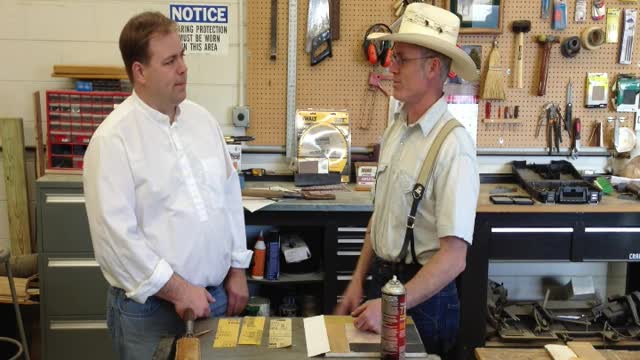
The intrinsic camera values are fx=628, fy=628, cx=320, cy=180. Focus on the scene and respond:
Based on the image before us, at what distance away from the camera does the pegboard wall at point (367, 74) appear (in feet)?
10.7

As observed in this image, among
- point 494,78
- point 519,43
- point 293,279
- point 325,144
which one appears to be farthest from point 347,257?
point 519,43

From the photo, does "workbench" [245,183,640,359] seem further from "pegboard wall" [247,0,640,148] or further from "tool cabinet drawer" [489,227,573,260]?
"pegboard wall" [247,0,640,148]

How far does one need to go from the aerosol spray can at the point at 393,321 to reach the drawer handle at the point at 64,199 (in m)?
1.88

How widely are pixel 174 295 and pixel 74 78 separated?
1.79 m

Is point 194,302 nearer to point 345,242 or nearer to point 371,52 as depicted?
point 345,242

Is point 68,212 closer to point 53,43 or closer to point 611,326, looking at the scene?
point 53,43

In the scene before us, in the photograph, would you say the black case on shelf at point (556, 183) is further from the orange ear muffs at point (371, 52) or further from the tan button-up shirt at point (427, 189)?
the tan button-up shirt at point (427, 189)

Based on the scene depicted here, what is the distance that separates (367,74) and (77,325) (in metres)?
1.88

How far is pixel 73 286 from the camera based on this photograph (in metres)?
2.84

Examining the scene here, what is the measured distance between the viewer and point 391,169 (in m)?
1.89

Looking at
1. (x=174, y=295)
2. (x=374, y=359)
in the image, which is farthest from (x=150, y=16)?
(x=374, y=359)

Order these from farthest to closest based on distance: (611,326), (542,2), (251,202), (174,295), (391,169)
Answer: (542,2), (611,326), (251,202), (391,169), (174,295)

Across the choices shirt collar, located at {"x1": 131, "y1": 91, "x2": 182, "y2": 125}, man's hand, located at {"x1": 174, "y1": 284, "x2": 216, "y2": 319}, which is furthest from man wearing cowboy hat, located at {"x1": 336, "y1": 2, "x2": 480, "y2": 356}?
shirt collar, located at {"x1": 131, "y1": 91, "x2": 182, "y2": 125}

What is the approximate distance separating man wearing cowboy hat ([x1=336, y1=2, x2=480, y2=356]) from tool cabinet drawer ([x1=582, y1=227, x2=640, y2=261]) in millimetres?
1275
